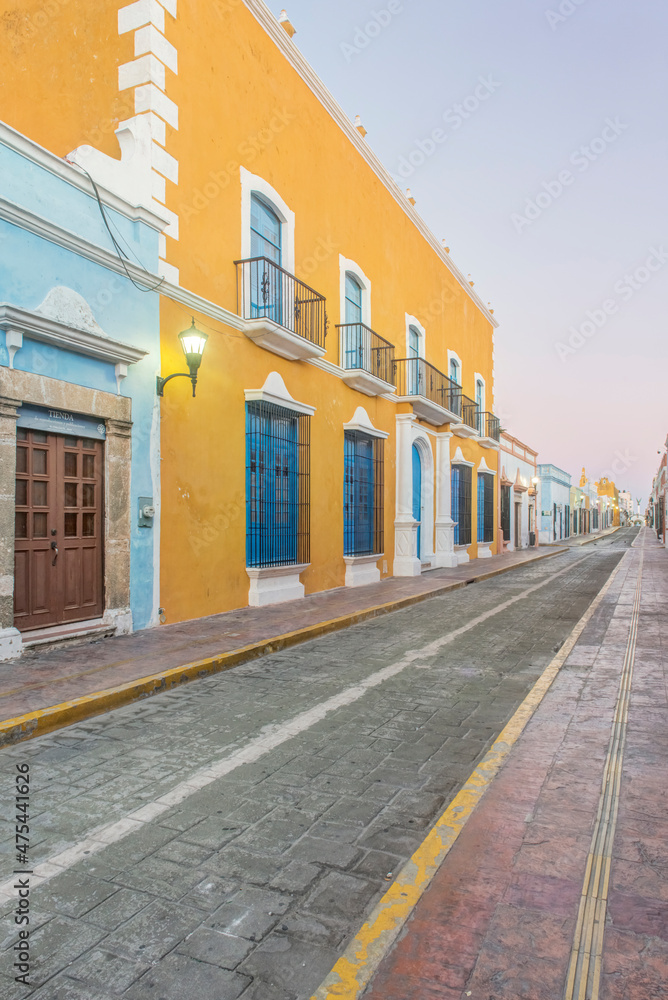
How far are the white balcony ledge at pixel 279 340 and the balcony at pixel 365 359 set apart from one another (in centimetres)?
190

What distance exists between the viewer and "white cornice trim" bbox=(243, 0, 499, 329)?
33.7 ft

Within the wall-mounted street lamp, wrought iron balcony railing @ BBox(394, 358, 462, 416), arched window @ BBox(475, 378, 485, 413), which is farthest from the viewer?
arched window @ BBox(475, 378, 485, 413)

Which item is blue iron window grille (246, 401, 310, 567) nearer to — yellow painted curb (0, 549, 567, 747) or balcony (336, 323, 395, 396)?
yellow painted curb (0, 549, 567, 747)

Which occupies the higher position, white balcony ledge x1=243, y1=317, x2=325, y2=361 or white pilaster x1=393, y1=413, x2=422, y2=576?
white balcony ledge x1=243, y1=317, x2=325, y2=361

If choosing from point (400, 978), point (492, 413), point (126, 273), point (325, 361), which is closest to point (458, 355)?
point (492, 413)

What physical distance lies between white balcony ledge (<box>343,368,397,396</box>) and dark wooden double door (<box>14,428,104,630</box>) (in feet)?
21.9

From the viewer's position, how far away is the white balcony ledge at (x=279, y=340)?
960 cm

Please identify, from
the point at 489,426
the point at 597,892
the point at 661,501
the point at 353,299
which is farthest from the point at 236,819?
the point at 661,501

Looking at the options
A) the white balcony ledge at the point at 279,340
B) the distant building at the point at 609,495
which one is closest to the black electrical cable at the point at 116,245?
the white balcony ledge at the point at 279,340

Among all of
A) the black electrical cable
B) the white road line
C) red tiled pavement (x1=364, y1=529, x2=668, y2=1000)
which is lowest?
the white road line

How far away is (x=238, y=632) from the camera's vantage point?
25.3ft

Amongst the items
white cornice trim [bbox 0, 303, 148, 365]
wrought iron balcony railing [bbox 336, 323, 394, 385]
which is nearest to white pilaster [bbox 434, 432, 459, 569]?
wrought iron balcony railing [bbox 336, 323, 394, 385]

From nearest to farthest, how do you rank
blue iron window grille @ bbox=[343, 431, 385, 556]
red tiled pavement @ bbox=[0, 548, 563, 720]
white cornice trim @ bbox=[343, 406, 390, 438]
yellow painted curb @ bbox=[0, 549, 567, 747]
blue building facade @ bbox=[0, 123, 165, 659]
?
yellow painted curb @ bbox=[0, 549, 567, 747] < red tiled pavement @ bbox=[0, 548, 563, 720] < blue building facade @ bbox=[0, 123, 165, 659] < white cornice trim @ bbox=[343, 406, 390, 438] < blue iron window grille @ bbox=[343, 431, 385, 556]

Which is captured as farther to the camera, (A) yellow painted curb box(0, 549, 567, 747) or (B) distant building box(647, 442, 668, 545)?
(B) distant building box(647, 442, 668, 545)
